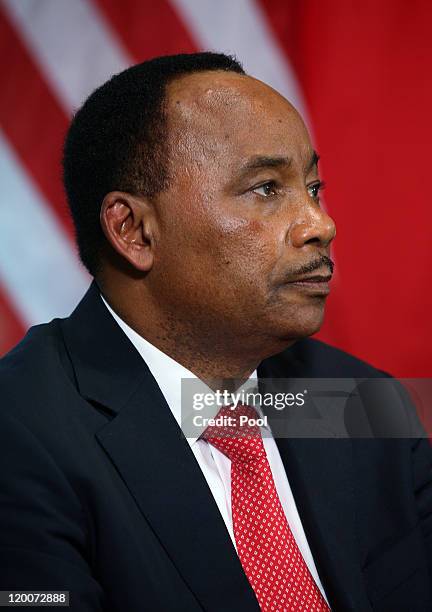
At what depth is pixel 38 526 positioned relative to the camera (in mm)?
1144

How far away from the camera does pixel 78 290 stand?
7.01 feet

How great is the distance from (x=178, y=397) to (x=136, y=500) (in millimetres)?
233

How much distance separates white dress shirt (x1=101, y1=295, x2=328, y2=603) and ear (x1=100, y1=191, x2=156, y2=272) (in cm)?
12

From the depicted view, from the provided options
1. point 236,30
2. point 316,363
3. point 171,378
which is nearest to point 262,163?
point 171,378

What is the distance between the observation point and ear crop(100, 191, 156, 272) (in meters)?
1.43

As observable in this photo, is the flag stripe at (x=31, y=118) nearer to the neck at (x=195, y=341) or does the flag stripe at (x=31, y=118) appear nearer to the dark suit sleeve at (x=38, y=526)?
the neck at (x=195, y=341)

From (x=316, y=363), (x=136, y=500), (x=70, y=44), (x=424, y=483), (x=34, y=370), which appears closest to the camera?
(x=136, y=500)

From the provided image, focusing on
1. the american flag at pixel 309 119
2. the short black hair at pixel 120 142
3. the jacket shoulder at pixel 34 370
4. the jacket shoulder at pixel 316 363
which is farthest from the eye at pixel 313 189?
the american flag at pixel 309 119

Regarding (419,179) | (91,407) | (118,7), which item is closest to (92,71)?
(118,7)

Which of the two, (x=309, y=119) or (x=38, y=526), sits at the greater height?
(x=309, y=119)

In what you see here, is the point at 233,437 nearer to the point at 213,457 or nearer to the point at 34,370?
the point at 213,457

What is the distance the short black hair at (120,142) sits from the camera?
1.42 metres

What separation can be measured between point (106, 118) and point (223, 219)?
34 cm

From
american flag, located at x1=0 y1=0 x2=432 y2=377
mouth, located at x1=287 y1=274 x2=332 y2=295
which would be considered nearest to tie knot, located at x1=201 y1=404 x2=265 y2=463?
mouth, located at x1=287 y1=274 x2=332 y2=295
